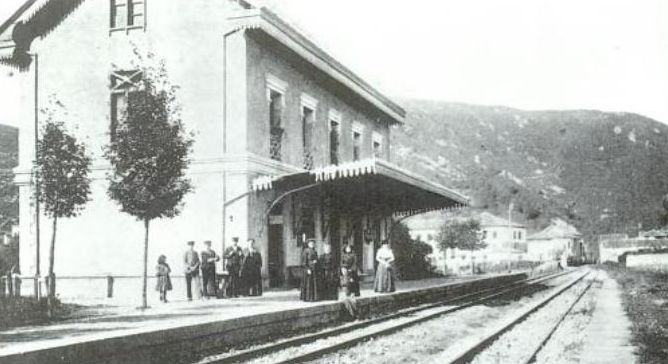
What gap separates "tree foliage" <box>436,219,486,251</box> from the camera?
230ft

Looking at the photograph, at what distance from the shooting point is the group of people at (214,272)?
55.4 ft

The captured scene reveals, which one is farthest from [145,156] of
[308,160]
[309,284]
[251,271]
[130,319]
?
[308,160]

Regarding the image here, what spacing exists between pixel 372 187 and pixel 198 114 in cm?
573

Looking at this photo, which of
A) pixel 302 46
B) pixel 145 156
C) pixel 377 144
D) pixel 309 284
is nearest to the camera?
pixel 145 156

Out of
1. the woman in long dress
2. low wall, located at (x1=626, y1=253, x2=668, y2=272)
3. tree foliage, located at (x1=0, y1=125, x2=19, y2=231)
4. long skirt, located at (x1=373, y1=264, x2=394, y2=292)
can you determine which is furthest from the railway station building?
low wall, located at (x1=626, y1=253, x2=668, y2=272)

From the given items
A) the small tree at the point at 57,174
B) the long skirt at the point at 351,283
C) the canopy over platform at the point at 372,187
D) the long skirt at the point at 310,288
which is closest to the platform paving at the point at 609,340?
the long skirt at the point at 351,283

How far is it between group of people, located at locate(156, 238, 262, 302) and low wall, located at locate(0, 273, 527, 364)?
2768 millimetres

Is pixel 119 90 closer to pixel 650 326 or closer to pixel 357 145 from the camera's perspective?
pixel 357 145

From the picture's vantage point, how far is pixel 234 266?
672 inches

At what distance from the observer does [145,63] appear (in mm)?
19797

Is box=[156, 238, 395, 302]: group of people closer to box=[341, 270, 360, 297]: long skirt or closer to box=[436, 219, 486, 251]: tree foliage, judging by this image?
box=[341, 270, 360, 297]: long skirt

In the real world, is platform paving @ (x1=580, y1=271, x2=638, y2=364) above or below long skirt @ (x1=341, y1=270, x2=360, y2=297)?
below

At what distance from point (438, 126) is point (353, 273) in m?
155

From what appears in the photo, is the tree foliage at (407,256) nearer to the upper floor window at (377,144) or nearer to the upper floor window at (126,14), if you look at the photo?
the upper floor window at (377,144)
